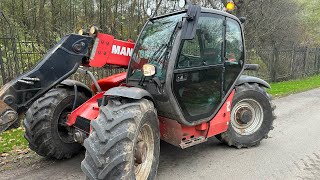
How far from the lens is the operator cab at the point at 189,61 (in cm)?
365

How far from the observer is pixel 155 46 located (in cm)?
399

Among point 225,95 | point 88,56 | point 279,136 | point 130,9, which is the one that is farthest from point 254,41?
point 88,56

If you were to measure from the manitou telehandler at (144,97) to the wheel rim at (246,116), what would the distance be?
0.02 meters

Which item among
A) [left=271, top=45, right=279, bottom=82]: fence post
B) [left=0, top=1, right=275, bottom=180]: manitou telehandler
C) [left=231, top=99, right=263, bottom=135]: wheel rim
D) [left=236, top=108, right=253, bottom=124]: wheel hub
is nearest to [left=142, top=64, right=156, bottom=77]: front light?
[left=0, top=1, right=275, bottom=180]: manitou telehandler

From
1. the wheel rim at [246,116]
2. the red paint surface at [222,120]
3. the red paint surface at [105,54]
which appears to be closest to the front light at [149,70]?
the red paint surface at [105,54]

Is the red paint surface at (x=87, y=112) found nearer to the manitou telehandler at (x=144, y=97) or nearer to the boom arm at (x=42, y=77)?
the manitou telehandler at (x=144, y=97)

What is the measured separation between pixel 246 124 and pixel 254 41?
1059 centimetres

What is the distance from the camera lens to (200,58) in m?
3.98

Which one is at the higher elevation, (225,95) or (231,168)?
(225,95)

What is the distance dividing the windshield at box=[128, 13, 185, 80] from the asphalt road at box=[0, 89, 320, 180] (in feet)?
4.65

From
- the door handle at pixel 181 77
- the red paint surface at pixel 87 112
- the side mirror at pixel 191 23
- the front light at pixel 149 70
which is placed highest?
the side mirror at pixel 191 23

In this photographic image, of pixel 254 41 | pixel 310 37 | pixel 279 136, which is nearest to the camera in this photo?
pixel 279 136

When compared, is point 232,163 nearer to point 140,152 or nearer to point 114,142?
point 140,152

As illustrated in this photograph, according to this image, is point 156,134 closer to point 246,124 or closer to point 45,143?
point 45,143
